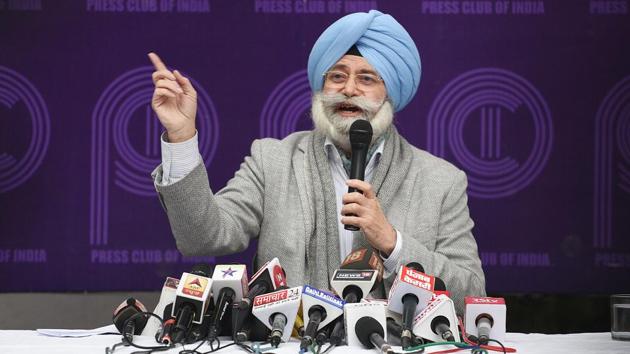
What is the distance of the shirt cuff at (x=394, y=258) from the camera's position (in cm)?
257

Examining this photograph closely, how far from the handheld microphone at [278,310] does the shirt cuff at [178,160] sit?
566mm

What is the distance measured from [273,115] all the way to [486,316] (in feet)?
6.62

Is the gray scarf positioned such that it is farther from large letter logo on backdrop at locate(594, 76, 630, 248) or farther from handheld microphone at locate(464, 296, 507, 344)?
large letter logo on backdrop at locate(594, 76, 630, 248)

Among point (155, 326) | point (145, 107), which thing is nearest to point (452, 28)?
point (145, 107)

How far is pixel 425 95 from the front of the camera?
4.03m

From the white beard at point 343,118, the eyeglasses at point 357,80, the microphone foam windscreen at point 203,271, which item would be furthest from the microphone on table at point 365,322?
the eyeglasses at point 357,80

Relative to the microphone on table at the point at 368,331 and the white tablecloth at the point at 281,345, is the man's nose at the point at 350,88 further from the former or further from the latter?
the microphone on table at the point at 368,331

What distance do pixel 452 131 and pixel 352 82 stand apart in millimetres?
1102

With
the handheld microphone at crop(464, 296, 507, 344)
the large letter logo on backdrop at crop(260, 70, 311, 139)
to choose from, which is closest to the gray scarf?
the handheld microphone at crop(464, 296, 507, 344)

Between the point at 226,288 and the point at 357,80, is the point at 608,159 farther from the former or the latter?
the point at 226,288

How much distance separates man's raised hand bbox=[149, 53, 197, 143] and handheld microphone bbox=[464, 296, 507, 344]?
2.94ft

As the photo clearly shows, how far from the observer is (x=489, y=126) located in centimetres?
400

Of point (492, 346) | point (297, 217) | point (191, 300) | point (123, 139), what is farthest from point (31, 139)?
point (492, 346)

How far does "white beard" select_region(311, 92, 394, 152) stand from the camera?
302 centimetres
